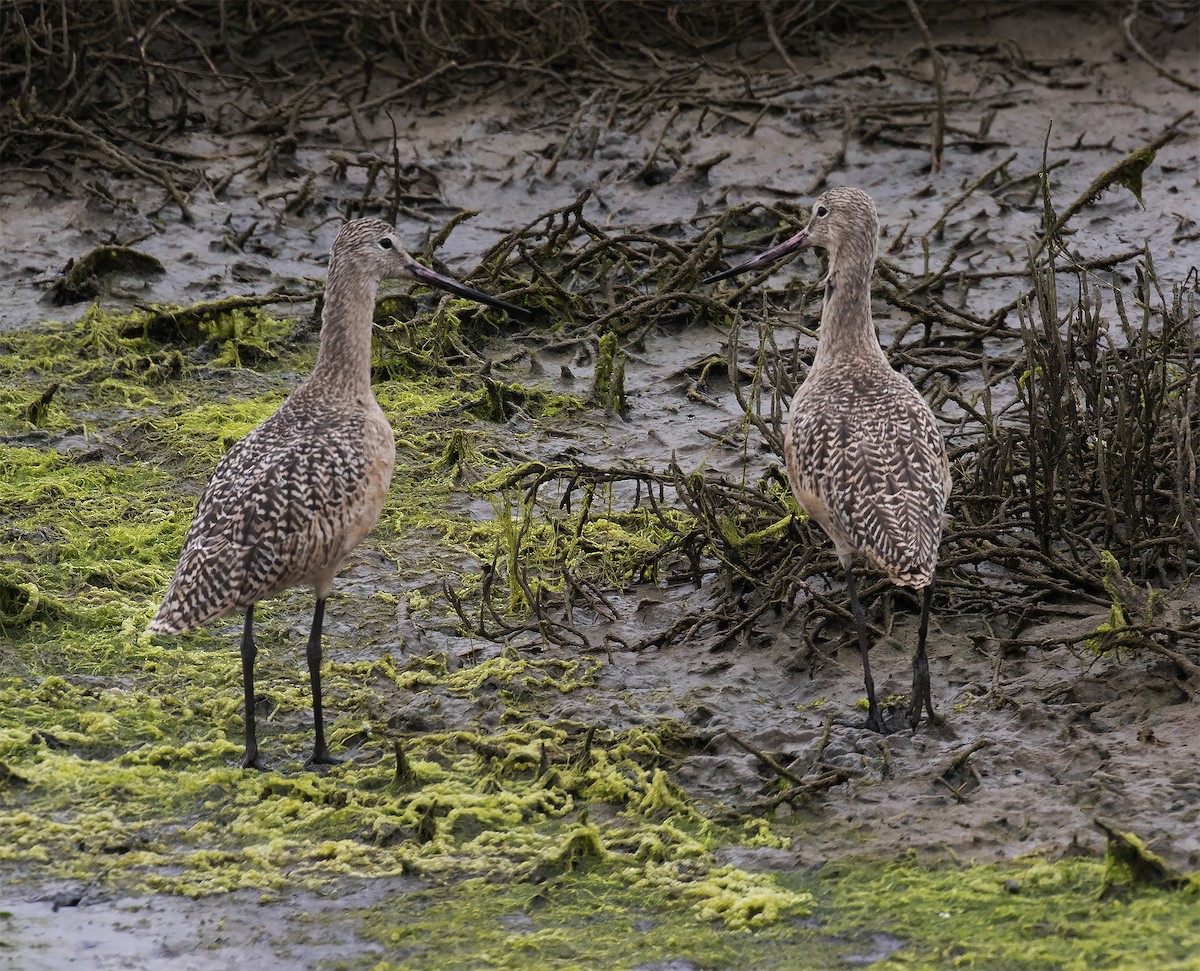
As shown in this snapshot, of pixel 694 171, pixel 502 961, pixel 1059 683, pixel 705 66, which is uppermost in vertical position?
pixel 705 66

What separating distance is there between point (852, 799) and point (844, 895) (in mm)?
490

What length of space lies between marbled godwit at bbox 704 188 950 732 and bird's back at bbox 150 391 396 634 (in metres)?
1.28

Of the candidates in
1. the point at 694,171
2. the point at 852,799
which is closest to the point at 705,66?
the point at 694,171

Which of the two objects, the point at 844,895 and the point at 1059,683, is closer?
the point at 844,895

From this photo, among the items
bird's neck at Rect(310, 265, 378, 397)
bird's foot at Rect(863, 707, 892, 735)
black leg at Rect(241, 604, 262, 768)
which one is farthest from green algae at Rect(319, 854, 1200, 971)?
bird's neck at Rect(310, 265, 378, 397)

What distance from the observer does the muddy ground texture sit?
451 cm

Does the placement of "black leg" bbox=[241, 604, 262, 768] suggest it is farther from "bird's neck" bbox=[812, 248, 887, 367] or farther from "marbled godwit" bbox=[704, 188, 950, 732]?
"bird's neck" bbox=[812, 248, 887, 367]

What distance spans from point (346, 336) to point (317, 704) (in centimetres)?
119

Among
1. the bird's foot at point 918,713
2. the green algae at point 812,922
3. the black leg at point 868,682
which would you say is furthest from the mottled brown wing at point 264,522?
the bird's foot at point 918,713

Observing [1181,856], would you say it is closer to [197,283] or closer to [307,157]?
[197,283]

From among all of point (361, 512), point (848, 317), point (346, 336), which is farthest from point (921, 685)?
point (346, 336)

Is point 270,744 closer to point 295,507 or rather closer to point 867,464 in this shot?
point 295,507

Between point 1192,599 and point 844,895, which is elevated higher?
point 1192,599

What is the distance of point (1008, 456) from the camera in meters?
5.61
